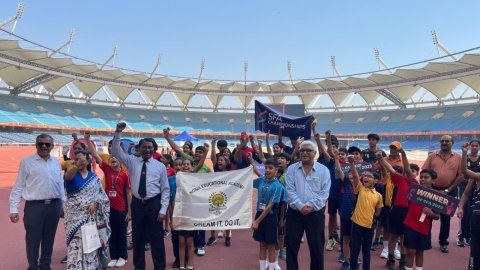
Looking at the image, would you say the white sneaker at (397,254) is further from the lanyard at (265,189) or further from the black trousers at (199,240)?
the black trousers at (199,240)

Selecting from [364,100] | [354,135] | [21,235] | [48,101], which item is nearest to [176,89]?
[48,101]

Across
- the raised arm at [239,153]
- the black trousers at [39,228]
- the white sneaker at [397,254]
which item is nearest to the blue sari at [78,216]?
the black trousers at [39,228]

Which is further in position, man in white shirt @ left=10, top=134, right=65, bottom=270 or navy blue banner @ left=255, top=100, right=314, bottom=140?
navy blue banner @ left=255, top=100, right=314, bottom=140

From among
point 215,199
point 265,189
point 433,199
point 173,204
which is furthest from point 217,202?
point 433,199

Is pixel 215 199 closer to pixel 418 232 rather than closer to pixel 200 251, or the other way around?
pixel 200 251

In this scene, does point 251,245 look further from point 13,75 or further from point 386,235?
point 13,75

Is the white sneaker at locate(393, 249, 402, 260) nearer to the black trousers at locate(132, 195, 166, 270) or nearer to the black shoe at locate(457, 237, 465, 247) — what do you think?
the black shoe at locate(457, 237, 465, 247)

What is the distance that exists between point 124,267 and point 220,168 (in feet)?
6.89

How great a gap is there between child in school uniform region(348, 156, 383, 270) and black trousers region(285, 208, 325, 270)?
0.73 meters

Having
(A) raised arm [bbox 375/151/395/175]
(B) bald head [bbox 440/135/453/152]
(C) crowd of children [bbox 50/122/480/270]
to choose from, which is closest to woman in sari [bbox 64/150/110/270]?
(C) crowd of children [bbox 50/122/480/270]

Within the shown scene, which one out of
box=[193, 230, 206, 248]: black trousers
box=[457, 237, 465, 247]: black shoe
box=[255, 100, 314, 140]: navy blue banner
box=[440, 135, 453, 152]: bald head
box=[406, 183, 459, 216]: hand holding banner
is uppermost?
box=[255, 100, 314, 140]: navy blue banner

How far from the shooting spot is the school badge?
4641mm

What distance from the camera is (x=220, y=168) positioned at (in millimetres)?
5652

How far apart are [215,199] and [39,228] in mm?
2173
